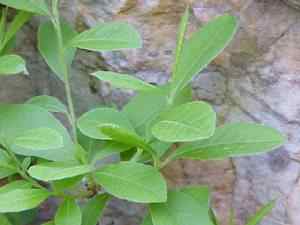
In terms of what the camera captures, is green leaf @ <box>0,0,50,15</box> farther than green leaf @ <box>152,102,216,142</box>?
Yes

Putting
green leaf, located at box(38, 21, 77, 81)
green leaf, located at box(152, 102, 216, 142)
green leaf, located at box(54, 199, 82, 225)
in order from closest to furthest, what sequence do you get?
green leaf, located at box(152, 102, 216, 142)
green leaf, located at box(54, 199, 82, 225)
green leaf, located at box(38, 21, 77, 81)

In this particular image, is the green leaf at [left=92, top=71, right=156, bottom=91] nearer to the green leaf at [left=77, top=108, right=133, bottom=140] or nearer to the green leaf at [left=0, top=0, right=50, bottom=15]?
the green leaf at [left=77, top=108, right=133, bottom=140]

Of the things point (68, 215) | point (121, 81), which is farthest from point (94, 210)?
point (121, 81)

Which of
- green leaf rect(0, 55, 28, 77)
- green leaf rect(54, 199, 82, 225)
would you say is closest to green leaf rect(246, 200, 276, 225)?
green leaf rect(54, 199, 82, 225)

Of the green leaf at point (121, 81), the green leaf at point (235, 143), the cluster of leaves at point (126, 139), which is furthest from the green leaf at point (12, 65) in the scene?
the green leaf at point (235, 143)

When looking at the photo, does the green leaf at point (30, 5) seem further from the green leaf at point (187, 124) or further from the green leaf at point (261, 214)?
the green leaf at point (261, 214)

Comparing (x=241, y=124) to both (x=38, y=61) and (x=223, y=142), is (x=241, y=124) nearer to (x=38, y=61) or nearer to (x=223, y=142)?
(x=223, y=142)

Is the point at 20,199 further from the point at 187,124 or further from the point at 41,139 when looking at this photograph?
the point at 187,124
